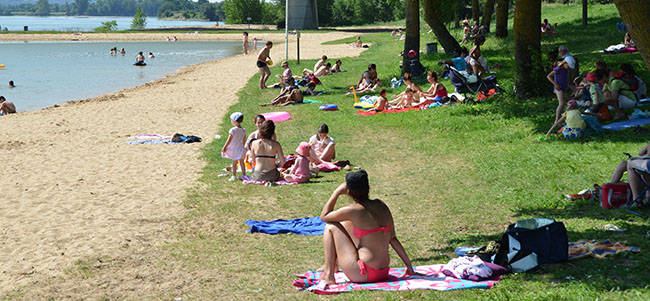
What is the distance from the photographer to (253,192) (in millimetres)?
10852

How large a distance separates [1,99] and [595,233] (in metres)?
23.9

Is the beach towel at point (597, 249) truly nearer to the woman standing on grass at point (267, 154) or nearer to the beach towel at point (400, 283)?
the beach towel at point (400, 283)

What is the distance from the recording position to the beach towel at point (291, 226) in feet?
27.9

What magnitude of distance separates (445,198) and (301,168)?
2.69 meters

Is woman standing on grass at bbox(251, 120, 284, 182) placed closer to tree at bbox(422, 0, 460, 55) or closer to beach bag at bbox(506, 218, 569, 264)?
beach bag at bbox(506, 218, 569, 264)

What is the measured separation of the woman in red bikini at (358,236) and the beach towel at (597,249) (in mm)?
1861

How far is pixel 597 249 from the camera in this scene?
6.55 m

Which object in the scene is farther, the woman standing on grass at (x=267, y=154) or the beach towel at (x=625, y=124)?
the beach towel at (x=625, y=124)

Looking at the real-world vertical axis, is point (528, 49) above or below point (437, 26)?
below

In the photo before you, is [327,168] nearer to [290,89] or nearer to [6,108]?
[290,89]

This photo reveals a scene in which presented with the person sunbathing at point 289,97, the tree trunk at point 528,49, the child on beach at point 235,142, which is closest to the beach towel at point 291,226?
the child on beach at point 235,142

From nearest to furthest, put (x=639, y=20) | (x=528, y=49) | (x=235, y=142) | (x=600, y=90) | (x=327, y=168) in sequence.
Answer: (x=639, y=20) → (x=235, y=142) → (x=327, y=168) → (x=600, y=90) → (x=528, y=49)

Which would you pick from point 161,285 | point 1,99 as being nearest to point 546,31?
point 1,99

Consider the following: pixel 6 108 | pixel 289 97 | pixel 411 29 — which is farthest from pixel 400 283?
pixel 6 108
